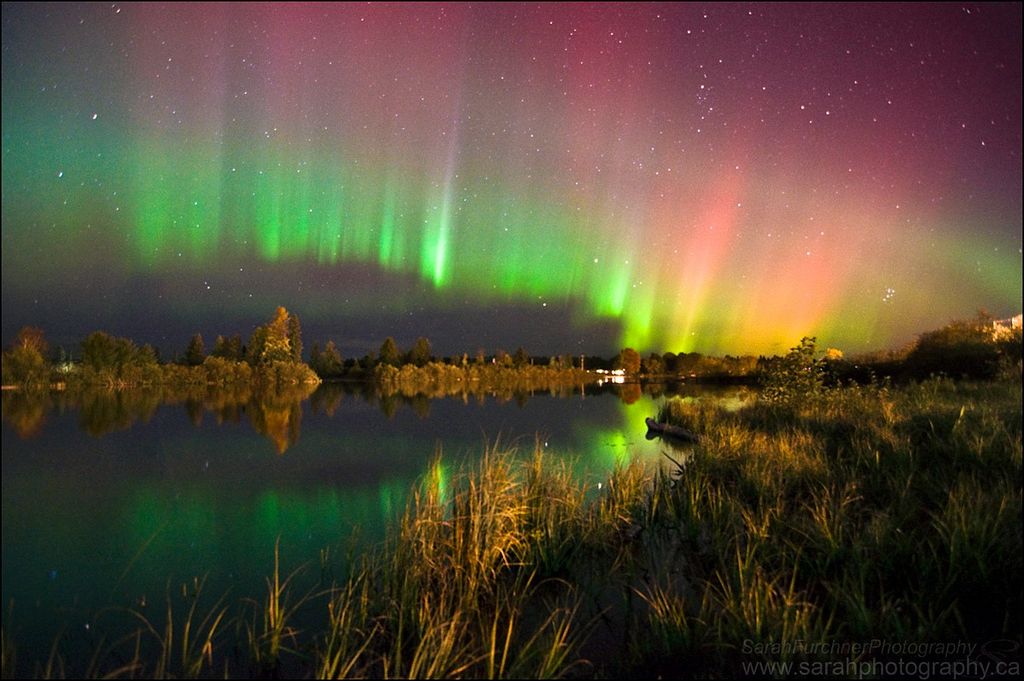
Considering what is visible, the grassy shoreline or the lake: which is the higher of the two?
the grassy shoreline

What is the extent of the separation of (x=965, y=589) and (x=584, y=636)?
3.96 metres

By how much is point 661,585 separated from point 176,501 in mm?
10821

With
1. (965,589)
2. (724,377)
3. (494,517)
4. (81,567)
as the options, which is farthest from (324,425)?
(724,377)

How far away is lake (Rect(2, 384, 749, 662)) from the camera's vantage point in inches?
281

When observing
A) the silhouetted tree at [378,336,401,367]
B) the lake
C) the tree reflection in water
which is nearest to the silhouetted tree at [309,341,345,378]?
the silhouetted tree at [378,336,401,367]

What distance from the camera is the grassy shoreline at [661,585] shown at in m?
4.91

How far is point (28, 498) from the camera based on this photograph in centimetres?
996

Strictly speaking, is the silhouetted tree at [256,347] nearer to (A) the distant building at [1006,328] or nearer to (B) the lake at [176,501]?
(B) the lake at [176,501]

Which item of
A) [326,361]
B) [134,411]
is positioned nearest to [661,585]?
[134,411]

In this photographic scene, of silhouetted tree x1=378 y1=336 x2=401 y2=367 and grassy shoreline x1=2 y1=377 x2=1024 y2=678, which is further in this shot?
silhouetted tree x1=378 y1=336 x2=401 y2=367

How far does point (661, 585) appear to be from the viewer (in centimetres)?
709

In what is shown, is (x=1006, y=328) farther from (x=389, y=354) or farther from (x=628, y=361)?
(x=628, y=361)

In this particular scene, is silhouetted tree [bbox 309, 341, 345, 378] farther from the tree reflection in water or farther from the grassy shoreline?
the grassy shoreline

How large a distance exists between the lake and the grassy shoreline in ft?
2.79
